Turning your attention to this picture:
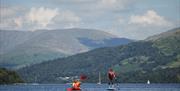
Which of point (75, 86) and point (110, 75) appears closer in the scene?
point (110, 75)

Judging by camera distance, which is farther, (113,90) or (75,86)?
(75,86)

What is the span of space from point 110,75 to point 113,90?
19.8 feet

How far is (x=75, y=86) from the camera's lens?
102m

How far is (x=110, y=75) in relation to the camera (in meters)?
87.6

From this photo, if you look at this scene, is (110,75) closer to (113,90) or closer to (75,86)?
(113,90)

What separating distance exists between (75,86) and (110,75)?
15.7 meters

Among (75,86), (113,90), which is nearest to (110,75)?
(113,90)

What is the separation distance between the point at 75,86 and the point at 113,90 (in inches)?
438

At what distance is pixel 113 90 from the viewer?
3659 inches
